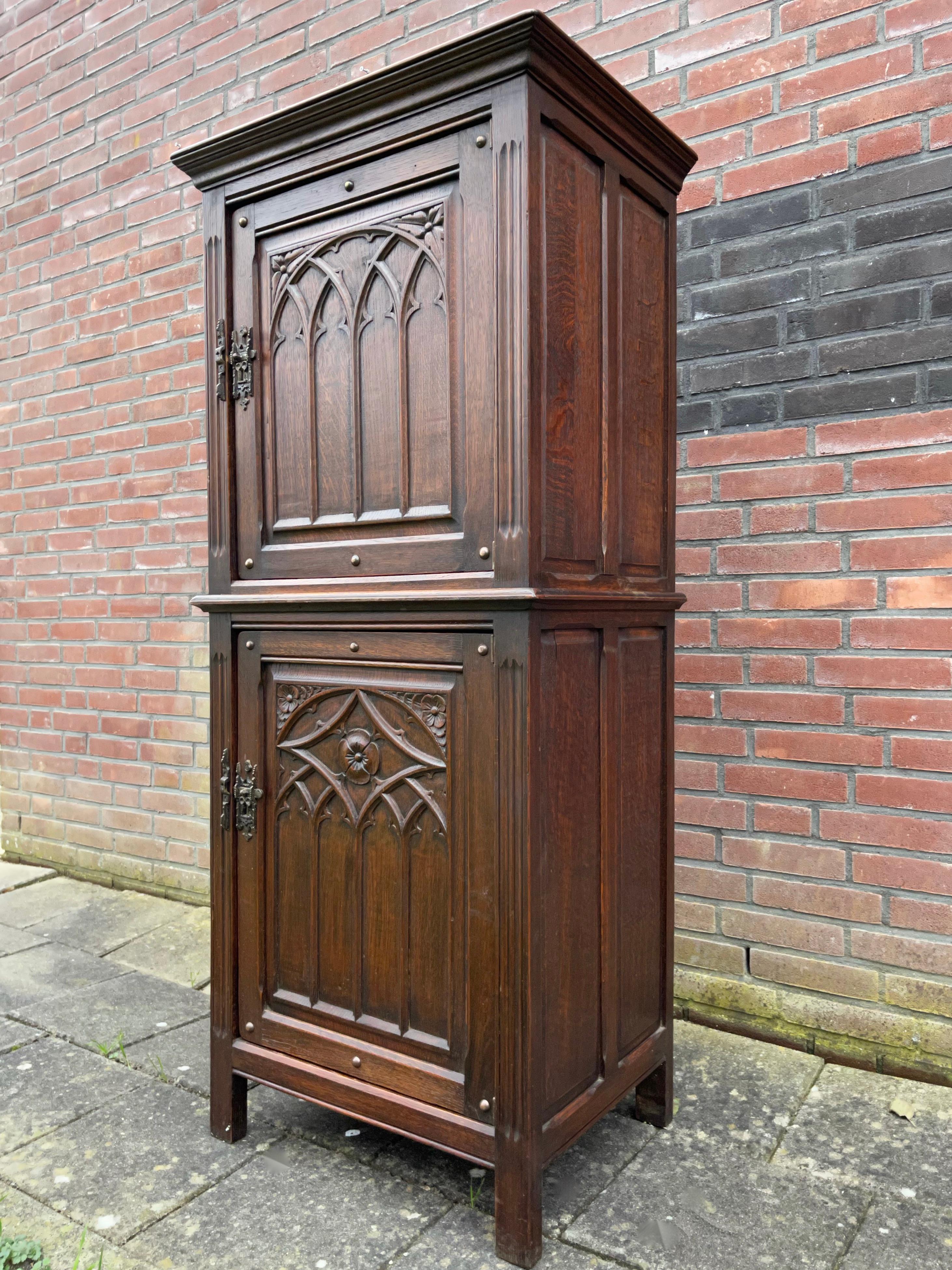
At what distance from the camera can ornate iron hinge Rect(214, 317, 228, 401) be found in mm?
2037

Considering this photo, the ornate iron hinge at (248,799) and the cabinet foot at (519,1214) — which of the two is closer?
the cabinet foot at (519,1214)

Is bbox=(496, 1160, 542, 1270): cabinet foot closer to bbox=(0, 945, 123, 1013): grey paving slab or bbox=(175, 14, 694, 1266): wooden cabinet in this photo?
bbox=(175, 14, 694, 1266): wooden cabinet

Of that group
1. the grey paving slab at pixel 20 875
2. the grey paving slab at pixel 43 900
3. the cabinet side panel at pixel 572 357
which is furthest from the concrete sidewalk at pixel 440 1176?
the grey paving slab at pixel 20 875

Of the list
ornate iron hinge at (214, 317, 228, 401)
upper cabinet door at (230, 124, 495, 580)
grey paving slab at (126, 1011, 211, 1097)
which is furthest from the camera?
grey paving slab at (126, 1011, 211, 1097)

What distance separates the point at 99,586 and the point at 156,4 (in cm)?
232

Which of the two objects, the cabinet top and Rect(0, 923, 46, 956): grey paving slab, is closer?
the cabinet top

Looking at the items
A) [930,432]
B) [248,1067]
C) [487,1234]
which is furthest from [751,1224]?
[930,432]

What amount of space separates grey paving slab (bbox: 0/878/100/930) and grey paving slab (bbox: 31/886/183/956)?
0.03 m

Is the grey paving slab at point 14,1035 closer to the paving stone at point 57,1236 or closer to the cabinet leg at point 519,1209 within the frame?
the paving stone at point 57,1236

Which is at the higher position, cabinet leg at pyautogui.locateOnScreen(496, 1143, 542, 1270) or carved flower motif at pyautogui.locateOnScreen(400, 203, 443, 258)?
carved flower motif at pyautogui.locateOnScreen(400, 203, 443, 258)

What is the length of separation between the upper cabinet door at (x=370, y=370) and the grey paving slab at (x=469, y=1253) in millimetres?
1229

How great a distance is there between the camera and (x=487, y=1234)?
1.73 meters

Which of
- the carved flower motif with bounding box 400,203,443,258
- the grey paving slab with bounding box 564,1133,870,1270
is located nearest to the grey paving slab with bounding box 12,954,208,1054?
the grey paving slab with bounding box 564,1133,870,1270

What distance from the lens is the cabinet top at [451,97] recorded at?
5.17 feet
